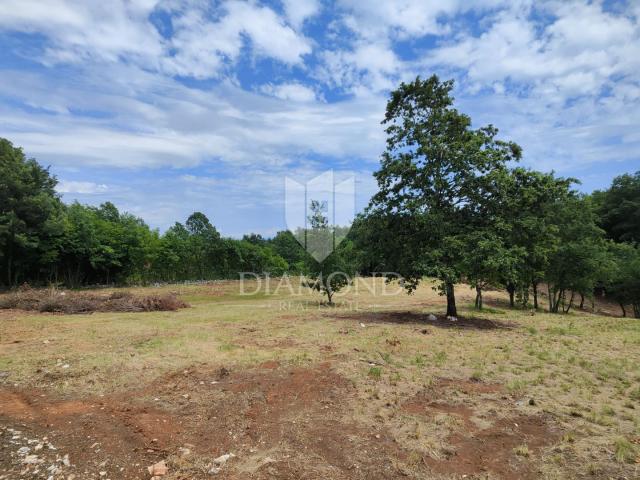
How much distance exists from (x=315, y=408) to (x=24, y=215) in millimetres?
30546

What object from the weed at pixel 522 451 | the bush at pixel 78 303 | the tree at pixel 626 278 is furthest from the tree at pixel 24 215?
the tree at pixel 626 278

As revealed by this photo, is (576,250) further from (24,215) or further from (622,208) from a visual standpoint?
(24,215)

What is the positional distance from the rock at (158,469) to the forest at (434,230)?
9.65 m

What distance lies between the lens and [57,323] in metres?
12.5

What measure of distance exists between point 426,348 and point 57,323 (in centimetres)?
1158

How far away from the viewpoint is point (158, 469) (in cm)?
400

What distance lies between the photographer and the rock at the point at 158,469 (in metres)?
3.96

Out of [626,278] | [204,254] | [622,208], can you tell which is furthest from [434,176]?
[622,208]

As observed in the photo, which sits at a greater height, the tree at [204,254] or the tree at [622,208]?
the tree at [622,208]

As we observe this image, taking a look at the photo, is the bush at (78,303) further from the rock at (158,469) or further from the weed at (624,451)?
the weed at (624,451)

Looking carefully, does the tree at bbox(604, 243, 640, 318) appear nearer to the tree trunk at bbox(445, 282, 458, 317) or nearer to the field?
the tree trunk at bbox(445, 282, 458, 317)

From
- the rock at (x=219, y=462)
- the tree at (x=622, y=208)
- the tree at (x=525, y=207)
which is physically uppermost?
the tree at (x=622, y=208)

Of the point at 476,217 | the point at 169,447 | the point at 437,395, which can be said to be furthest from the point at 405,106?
the point at 169,447

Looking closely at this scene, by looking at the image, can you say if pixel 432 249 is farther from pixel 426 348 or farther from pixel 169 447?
pixel 169 447
